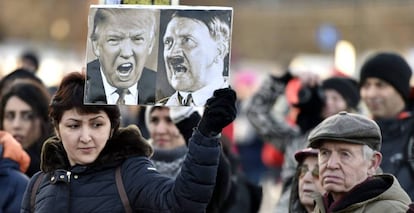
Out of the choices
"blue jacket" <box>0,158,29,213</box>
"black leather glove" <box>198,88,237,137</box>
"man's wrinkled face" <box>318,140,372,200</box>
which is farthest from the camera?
"blue jacket" <box>0,158,29,213</box>

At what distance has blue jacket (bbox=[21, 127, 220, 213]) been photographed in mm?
6320

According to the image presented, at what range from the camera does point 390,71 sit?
387 inches

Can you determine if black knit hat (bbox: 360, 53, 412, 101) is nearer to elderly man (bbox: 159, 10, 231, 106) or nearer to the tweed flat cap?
the tweed flat cap

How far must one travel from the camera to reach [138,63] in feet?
21.8

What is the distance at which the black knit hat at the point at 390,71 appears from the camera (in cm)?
980

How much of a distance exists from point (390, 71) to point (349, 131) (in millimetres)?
2971

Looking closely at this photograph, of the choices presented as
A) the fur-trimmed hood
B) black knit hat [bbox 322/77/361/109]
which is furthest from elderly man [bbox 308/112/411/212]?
black knit hat [bbox 322/77/361/109]

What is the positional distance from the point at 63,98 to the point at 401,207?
1.86 metres

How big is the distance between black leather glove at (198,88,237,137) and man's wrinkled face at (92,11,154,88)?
52cm

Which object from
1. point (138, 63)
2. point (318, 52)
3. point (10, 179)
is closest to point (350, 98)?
point (10, 179)

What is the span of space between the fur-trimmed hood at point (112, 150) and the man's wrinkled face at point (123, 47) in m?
0.42

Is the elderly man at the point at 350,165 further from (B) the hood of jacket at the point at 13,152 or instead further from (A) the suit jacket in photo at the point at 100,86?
(B) the hood of jacket at the point at 13,152

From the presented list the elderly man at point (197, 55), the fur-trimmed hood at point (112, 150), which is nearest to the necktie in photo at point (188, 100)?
the elderly man at point (197, 55)

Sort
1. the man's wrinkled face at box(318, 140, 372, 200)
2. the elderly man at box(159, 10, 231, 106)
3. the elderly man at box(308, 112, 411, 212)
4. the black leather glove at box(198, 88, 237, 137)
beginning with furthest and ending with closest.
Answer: the man's wrinkled face at box(318, 140, 372, 200) → the elderly man at box(308, 112, 411, 212) → the elderly man at box(159, 10, 231, 106) → the black leather glove at box(198, 88, 237, 137)
